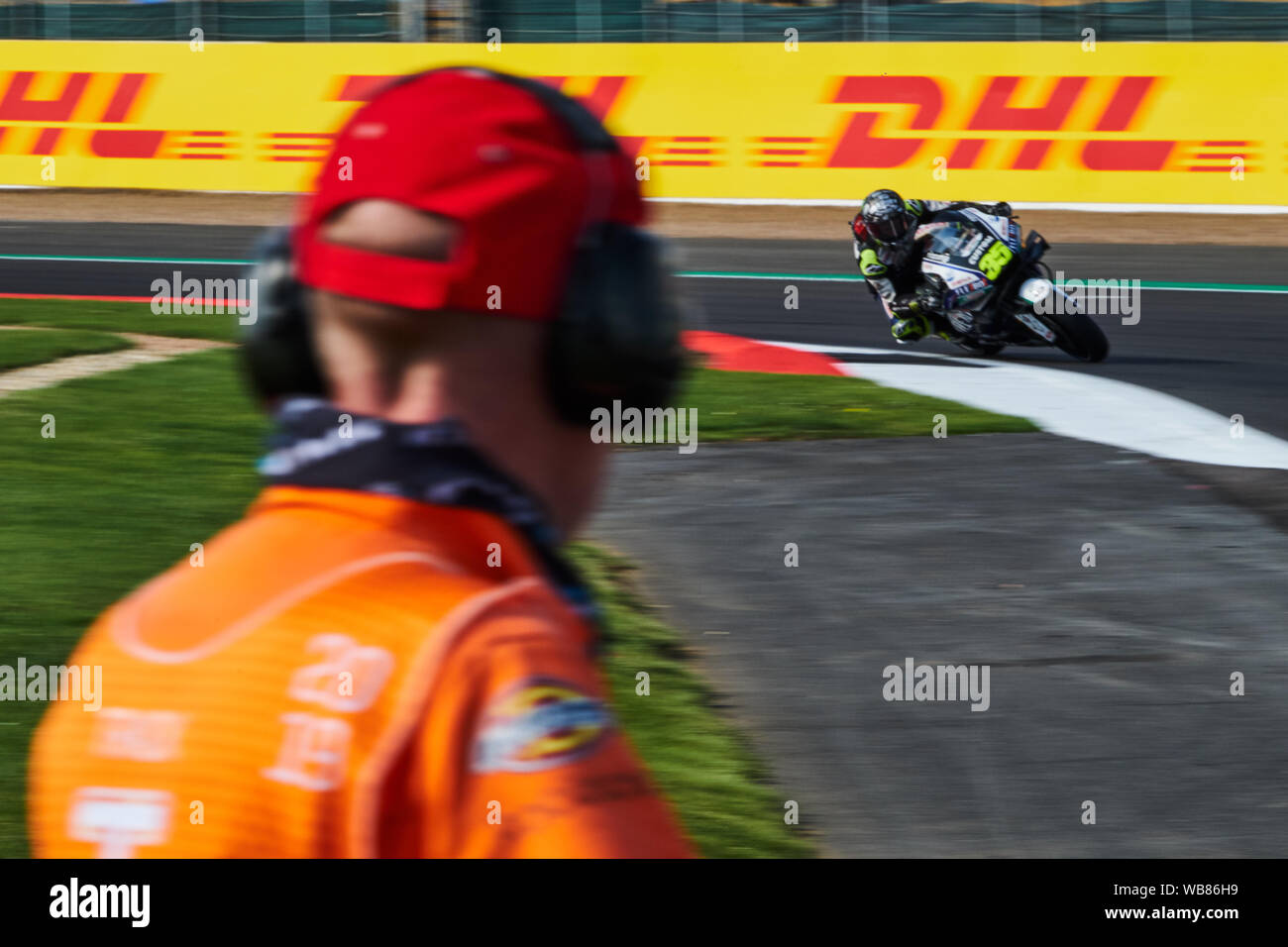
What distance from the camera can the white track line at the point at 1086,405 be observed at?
969 centimetres

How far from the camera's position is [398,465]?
1296 mm

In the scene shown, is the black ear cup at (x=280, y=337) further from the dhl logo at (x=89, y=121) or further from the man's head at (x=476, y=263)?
the dhl logo at (x=89, y=121)

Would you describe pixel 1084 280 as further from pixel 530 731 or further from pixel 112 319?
pixel 530 731

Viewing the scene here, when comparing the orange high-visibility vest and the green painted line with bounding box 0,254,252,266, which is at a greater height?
the green painted line with bounding box 0,254,252,266

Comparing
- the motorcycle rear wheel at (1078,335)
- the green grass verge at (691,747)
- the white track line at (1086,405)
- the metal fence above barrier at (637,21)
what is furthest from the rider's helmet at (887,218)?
the metal fence above barrier at (637,21)

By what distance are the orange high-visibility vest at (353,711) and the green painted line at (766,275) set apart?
15.3m

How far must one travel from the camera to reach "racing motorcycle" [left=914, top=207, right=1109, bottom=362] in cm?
1277

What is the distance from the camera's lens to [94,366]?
11.3 m

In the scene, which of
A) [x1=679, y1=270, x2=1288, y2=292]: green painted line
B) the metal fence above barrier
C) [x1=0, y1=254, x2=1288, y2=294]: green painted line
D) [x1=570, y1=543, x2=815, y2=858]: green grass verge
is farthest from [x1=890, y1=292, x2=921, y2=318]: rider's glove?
the metal fence above barrier

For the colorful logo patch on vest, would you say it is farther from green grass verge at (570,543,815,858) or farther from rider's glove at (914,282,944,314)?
rider's glove at (914,282,944,314)

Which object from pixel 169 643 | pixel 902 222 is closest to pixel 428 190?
pixel 169 643

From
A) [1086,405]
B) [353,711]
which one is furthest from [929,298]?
[353,711]

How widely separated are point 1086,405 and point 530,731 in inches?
406
